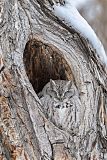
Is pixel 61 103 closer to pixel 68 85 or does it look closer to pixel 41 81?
pixel 68 85

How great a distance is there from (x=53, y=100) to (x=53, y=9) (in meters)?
0.54

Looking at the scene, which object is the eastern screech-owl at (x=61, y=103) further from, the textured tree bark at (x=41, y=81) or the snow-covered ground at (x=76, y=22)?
the snow-covered ground at (x=76, y=22)

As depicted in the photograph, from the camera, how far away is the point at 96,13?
6.95m

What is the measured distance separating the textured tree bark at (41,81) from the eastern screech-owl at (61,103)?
Result: 0.12 feet

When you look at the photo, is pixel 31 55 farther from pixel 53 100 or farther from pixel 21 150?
pixel 21 150

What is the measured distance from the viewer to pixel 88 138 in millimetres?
3227

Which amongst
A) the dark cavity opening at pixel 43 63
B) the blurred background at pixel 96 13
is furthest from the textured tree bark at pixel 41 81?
the blurred background at pixel 96 13

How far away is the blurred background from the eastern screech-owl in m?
2.83

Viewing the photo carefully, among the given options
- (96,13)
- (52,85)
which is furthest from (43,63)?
(96,13)

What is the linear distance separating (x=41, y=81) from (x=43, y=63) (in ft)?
0.54

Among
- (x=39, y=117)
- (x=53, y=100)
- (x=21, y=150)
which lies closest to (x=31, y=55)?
(x=53, y=100)

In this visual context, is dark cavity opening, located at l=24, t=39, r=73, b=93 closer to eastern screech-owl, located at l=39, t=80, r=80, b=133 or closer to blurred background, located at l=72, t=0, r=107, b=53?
eastern screech-owl, located at l=39, t=80, r=80, b=133

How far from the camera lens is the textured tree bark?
9.53 ft

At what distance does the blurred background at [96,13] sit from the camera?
6470 millimetres
